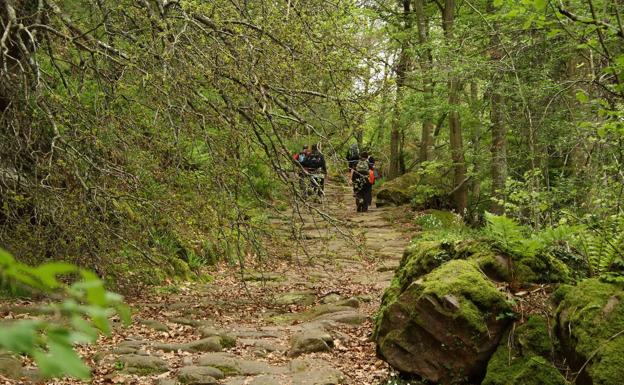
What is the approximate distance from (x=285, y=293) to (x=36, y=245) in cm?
411

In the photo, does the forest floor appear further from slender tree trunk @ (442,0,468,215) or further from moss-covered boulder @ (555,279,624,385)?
slender tree trunk @ (442,0,468,215)

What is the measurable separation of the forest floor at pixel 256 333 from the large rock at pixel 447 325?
428 mm

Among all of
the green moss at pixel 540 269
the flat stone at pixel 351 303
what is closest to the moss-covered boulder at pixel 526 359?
the green moss at pixel 540 269

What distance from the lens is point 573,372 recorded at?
447cm

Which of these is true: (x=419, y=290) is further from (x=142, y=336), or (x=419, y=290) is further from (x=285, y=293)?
(x=285, y=293)

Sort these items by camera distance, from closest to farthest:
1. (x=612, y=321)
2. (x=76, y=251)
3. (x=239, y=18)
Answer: (x=612, y=321) < (x=76, y=251) < (x=239, y=18)

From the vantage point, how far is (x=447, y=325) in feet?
17.4

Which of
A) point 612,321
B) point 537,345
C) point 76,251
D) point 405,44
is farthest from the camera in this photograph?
point 405,44

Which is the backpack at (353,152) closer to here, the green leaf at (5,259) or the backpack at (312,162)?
the backpack at (312,162)

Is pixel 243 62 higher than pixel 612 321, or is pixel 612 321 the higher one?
pixel 243 62

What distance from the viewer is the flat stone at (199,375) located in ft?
17.4

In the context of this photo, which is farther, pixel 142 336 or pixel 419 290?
pixel 142 336

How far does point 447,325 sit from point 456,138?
432 inches

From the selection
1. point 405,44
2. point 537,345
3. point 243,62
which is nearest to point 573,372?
point 537,345
